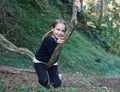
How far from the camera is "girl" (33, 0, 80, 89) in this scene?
7125 millimetres

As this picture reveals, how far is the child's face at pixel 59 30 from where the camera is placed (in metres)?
7.16

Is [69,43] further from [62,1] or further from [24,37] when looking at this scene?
[62,1]

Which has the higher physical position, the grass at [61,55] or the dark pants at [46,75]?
the dark pants at [46,75]

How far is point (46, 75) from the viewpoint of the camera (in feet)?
24.4

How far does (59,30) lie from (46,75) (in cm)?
96

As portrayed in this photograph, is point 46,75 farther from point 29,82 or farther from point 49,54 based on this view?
point 29,82

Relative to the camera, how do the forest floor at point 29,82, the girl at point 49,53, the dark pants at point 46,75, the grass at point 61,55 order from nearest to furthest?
the girl at point 49,53
the dark pants at point 46,75
the forest floor at point 29,82
the grass at point 61,55

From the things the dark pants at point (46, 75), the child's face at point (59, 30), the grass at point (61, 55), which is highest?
the child's face at point (59, 30)

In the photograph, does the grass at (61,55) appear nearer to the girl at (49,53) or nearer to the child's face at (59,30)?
the girl at (49,53)

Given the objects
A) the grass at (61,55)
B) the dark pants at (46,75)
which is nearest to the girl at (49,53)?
the dark pants at (46,75)

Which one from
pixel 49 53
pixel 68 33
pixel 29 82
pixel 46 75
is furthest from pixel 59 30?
pixel 29 82

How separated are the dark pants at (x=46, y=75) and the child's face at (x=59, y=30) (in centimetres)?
68

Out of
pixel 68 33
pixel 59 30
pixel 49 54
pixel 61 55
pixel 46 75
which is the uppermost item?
pixel 68 33

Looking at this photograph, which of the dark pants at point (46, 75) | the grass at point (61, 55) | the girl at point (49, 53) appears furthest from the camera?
the grass at point (61, 55)
